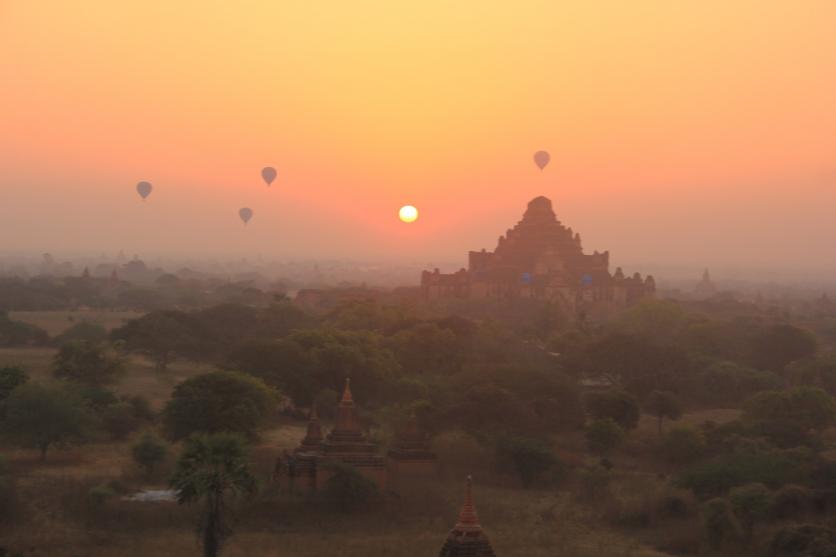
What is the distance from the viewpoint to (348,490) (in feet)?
116

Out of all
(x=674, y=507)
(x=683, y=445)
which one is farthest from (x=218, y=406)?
(x=683, y=445)

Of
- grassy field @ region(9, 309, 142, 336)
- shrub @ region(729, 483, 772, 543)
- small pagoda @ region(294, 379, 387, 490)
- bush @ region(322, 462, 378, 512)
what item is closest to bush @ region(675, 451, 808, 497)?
shrub @ region(729, 483, 772, 543)

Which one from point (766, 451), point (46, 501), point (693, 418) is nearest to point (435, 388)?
point (693, 418)

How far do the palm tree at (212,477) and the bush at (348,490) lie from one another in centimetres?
698

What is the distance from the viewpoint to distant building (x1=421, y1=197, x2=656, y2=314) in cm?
11019

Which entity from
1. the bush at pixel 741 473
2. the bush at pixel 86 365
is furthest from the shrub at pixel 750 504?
the bush at pixel 86 365

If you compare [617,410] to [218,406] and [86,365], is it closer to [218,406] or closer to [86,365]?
[218,406]

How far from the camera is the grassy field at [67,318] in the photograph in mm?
100062

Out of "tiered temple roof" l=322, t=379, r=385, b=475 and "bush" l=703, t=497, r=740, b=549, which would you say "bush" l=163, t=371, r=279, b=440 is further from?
"bush" l=703, t=497, r=740, b=549

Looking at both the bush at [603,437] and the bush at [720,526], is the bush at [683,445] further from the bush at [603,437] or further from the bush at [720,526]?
the bush at [720,526]

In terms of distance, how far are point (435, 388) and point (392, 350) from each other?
10952mm

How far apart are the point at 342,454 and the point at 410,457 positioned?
11.9ft

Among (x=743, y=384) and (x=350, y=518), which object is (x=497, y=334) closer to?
(x=743, y=384)

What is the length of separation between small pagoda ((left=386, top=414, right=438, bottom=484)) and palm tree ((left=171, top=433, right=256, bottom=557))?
10992 millimetres
